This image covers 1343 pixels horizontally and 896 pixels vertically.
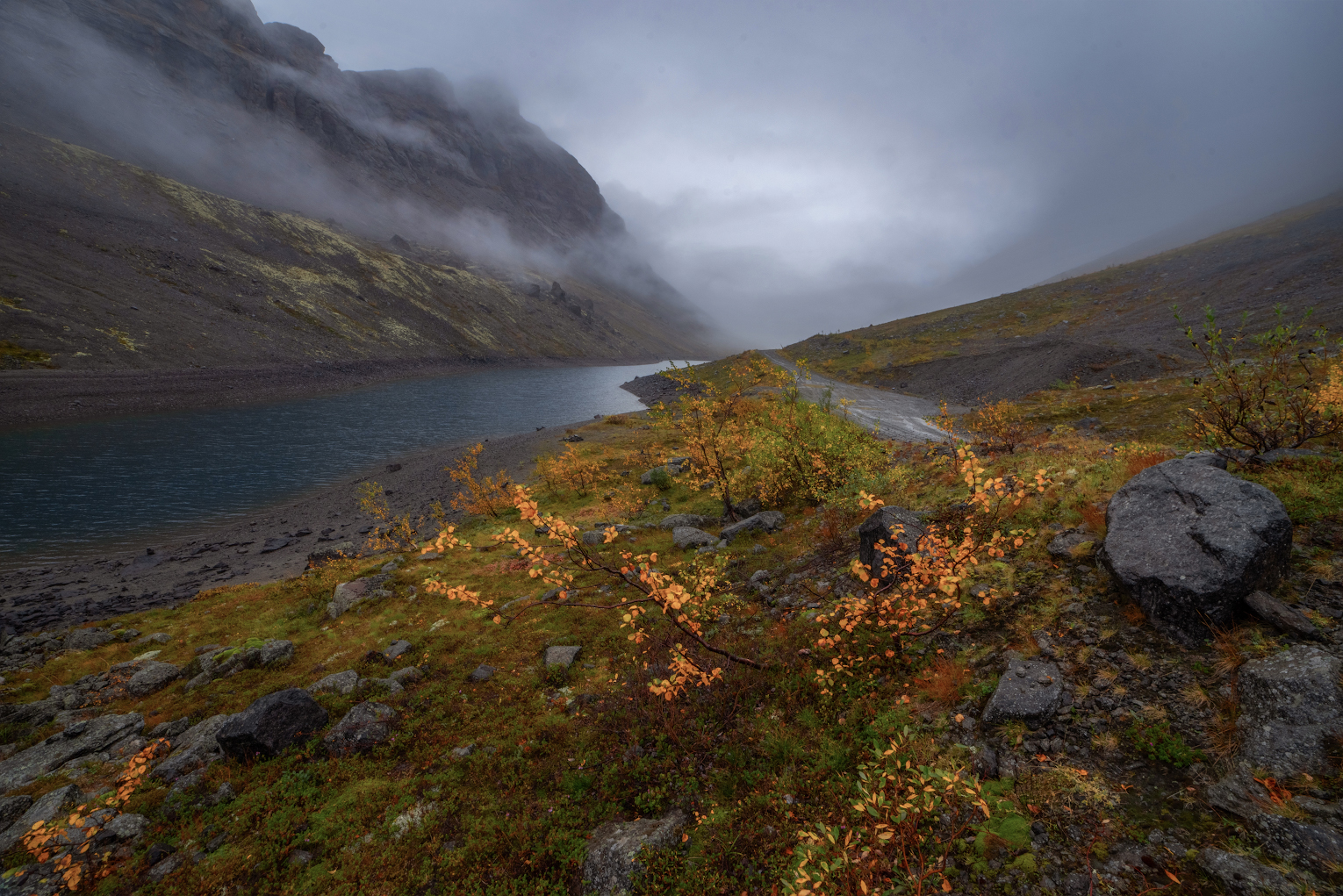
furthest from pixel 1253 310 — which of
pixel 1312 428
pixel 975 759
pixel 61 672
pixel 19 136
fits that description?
pixel 19 136

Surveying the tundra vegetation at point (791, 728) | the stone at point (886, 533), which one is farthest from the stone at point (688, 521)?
the stone at point (886, 533)

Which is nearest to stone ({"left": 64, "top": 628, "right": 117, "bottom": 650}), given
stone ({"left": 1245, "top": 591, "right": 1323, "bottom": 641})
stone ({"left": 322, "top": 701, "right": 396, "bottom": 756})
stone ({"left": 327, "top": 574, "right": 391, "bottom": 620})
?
stone ({"left": 327, "top": 574, "right": 391, "bottom": 620})

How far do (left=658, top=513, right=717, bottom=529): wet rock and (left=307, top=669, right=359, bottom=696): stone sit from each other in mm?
11012

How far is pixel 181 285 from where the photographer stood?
326 feet

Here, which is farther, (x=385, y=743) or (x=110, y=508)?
(x=110, y=508)

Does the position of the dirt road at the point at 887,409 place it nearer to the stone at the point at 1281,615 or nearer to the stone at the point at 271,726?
the stone at the point at 1281,615

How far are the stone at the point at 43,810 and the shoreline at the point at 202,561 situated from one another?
52.9 feet

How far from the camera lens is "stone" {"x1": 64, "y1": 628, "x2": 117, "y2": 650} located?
51.4ft

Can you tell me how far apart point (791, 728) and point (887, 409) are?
38.9m

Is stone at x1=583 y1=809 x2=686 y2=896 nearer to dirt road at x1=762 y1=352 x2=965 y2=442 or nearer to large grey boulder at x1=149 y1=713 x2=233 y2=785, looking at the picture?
large grey boulder at x1=149 y1=713 x2=233 y2=785

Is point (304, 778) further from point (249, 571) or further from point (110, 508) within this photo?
point (110, 508)

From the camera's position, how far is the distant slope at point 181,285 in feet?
238

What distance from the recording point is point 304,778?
8.24 meters

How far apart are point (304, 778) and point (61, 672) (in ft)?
39.4
